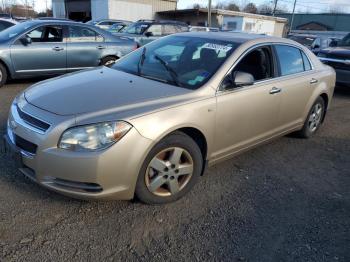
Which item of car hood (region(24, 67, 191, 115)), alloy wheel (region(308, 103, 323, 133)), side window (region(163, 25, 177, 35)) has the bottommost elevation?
alloy wheel (region(308, 103, 323, 133))

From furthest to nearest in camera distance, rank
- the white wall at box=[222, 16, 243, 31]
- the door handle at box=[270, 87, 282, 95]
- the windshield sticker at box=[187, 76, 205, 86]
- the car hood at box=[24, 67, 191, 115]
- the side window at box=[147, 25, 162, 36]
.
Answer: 1. the white wall at box=[222, 16, 243, 31]
2. the side window at box=[147, 25, 162, 36]
3. the door handle at box=[270, 87, 282, 95]
4. the windshield sticker at box=[187, 76, 205, 86]
5. the car hood at box=[24, 67, 191, 115]

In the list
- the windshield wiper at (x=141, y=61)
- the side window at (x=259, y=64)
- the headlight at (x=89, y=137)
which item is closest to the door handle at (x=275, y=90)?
the side window at (x=259, y=64)

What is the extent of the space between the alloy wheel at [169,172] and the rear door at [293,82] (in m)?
1.74

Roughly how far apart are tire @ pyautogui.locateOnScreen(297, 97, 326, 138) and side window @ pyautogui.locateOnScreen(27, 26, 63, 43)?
5.90 m

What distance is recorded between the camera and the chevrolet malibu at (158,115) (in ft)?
9.16

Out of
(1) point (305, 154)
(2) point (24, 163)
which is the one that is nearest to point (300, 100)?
(1) point (305, 154)

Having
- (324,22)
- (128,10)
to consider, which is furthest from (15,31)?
(324,22)

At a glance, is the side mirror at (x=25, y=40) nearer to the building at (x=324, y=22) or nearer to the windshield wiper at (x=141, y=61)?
the windshield wiper at (x=141, y=61)

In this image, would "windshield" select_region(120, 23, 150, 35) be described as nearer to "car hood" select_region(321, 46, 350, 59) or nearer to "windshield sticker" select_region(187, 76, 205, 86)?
"car hood" select_region(321, 46, 350, 59)

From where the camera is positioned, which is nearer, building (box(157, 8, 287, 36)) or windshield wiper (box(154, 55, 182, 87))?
windshield wiper (box(154, 55, 182, 87))

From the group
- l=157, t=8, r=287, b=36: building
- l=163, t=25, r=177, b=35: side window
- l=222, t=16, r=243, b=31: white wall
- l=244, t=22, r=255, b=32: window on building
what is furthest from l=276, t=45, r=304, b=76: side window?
l=244, t=22, r=255, b=32: window on building

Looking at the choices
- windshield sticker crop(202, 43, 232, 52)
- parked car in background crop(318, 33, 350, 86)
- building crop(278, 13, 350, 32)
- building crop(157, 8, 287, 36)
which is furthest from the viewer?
building crop(278, 13, 350, 32)

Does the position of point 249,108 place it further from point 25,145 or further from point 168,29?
point 168,29

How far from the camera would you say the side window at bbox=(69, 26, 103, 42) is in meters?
8.35
